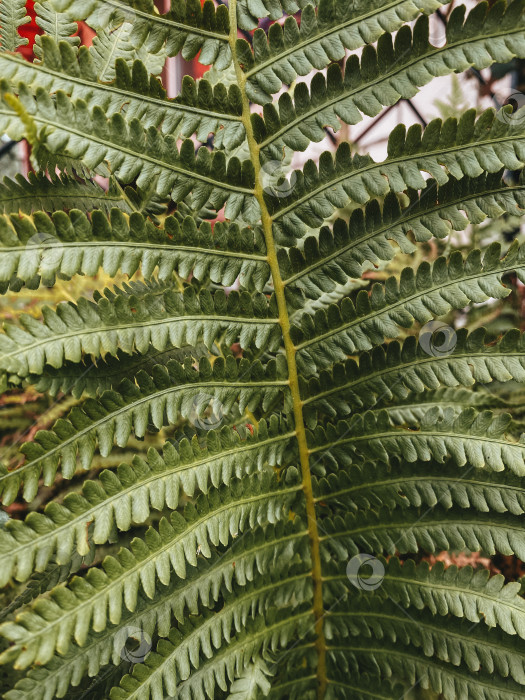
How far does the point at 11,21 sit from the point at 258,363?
552mm

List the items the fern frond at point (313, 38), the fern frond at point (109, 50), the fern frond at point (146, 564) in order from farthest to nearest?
the fern frond at point (109, 50) → the fern frond at point (313, 38) → the fern frond at point (146, 564)

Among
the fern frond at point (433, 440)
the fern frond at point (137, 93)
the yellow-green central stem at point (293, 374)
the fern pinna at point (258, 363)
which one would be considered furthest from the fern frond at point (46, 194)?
the fern frond at point (433, 440)

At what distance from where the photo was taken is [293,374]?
2.64 ft

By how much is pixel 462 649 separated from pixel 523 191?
62 centimetres

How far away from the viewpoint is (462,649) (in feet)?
2.45

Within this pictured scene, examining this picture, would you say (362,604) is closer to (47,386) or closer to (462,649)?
(462,649)

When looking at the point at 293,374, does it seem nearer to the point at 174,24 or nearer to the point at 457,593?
the point at 457,593

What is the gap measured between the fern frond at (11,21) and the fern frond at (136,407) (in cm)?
47

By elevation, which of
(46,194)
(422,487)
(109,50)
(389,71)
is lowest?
(422,487)

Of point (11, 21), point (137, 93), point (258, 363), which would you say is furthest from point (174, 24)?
point (258, 363)

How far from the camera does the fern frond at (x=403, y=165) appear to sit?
0.68 m

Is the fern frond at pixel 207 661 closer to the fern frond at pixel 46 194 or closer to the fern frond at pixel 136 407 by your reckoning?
the fern frond at pixel 136 407

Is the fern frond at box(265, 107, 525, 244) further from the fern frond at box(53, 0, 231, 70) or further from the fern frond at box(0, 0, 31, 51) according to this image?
the fern frond at box(0, 0, 31, 51)

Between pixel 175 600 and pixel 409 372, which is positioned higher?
pixel 409 372
